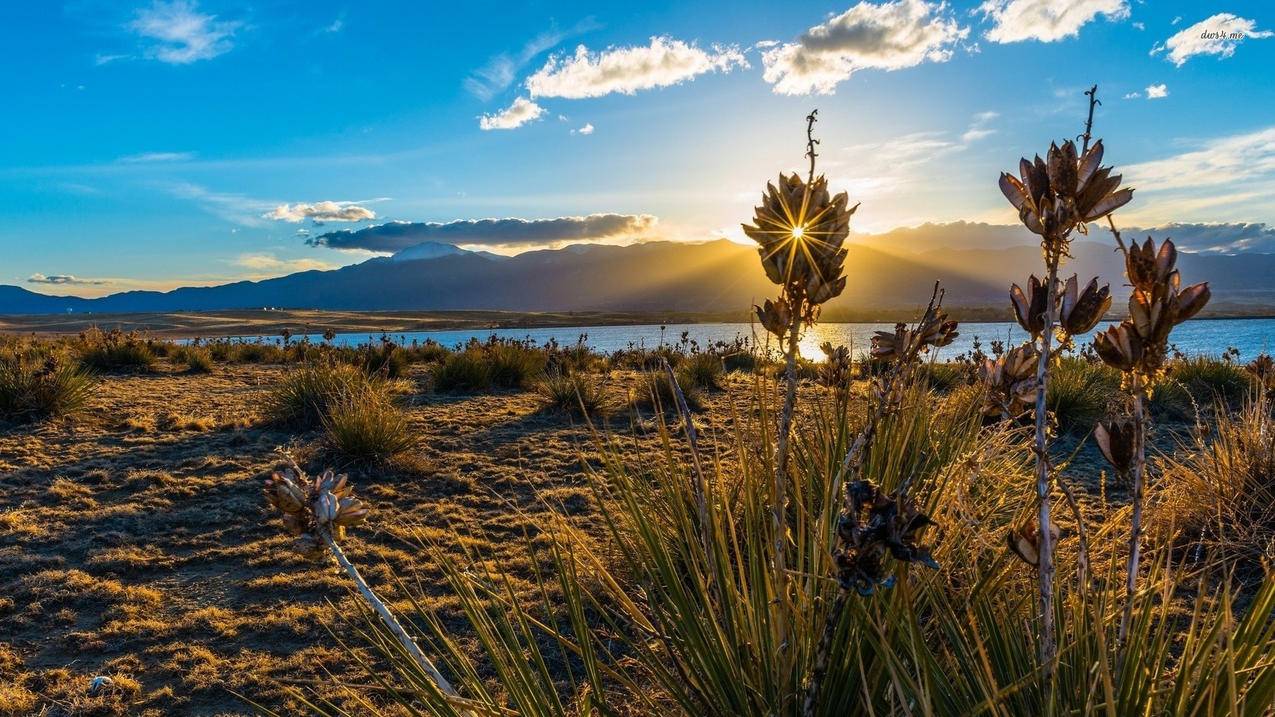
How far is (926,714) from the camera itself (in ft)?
2.83

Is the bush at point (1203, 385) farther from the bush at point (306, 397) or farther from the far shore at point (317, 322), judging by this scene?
the far shore at point (317, 322)

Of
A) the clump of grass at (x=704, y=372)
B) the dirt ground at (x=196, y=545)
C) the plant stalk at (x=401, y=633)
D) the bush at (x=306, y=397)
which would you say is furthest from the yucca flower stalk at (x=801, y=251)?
the clump of grass at (x=704, y=372)

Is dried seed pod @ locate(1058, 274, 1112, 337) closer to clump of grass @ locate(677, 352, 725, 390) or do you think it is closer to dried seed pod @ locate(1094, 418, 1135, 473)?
dried seed pod @ locate(1094, 418, 1135, 473)

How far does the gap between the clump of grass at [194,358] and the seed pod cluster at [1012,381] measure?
12.4 metres

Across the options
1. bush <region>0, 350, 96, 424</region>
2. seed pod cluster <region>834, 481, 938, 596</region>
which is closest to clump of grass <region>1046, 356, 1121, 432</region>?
seed pod cluster <region>834, 481, 938, 596</region>

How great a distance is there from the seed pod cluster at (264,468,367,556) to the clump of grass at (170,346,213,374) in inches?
468

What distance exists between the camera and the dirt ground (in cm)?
261

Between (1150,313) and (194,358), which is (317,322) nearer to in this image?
(194,358)

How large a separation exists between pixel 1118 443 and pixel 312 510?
1.44m

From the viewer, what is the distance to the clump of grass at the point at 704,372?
951cm

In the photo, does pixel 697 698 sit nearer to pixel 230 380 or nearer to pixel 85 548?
pixel 85 548

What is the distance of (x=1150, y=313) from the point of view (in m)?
0.98

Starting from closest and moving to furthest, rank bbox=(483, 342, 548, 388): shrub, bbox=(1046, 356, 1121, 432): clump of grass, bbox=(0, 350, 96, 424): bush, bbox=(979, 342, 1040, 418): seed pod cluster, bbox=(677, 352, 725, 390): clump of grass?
1. bbox=(979, 342, 1040, 418): seed pod cluster
2. bbox=(0, 350, 96, 424): bush
3. bbox=(1046, 356, 1121, 432): clump of grass
4. bbox=(677, 352, 725, 390): clump of grass
5. bbox=(483, 342, 548, 388): shrub

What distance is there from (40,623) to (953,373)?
10.4 meters
